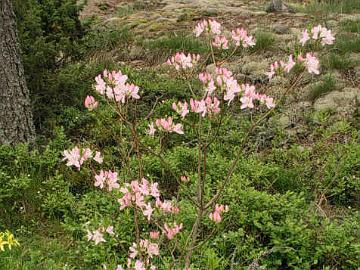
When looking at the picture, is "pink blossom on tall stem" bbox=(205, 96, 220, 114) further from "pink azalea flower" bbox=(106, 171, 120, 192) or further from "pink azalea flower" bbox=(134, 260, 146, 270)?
"pink azalea flower" bbox=(134, 260, 146, 270)

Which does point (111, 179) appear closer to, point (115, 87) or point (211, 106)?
point (115, 87)

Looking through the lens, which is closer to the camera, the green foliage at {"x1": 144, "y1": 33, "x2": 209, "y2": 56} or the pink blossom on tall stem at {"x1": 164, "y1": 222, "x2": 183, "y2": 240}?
the pink blossom on tall stem at {"x1": 164, "y1": 222, "x2": 183, "y2": 240}

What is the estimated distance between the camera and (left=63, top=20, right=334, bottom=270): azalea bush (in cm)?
279

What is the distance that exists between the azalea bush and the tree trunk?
2.49ft

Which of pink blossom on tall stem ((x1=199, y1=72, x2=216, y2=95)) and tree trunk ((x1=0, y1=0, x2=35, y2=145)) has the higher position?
pink blossom on tall stem ((x1=199, y1=72, x2=216, y2=95))

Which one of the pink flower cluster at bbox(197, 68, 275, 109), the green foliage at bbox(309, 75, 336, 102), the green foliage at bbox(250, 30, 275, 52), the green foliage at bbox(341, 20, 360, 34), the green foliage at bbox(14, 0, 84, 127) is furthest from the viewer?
the green foliage at bbox(341, 20, 360, 34)

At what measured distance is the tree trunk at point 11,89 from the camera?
5.50m

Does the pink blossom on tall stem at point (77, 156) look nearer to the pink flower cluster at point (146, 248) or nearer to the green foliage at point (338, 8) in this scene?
the pink flower cluster at point (146, 248)

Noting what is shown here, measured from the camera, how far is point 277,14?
973 cm

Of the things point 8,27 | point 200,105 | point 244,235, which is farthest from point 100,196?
point 200,105

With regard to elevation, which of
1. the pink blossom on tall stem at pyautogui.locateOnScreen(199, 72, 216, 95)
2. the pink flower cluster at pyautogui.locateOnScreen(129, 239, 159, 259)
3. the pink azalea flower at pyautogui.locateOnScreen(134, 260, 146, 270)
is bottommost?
the pink azalea flower at pyautogui.locateOnScreen(134, 260, 146, 270)

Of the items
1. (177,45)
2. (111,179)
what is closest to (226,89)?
(111,179)

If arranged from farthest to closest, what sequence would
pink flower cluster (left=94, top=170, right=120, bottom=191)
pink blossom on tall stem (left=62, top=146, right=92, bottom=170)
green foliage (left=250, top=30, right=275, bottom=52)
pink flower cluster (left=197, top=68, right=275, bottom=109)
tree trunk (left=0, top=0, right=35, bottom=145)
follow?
1. green foliage (left=250, top=30, right=275, bottom=52)
2. tree trunk (left=0, top=0, right=35, bottom=145)
3. pink flower cluster (left=94, top=170, right=120, bottom=191)
4. pink blossom on tall stem (left=62, top=146, right=92, bottom=170)
5. pink flower cluster (left=197, top=68, right=275, bottom=109)

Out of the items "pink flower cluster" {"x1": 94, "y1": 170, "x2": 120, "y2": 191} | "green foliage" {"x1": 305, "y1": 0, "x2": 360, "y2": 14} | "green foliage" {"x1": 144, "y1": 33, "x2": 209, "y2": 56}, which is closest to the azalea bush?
"pink flower cluster" {"x1": 94, "y1": 170, "x2": 120, "y2": 191}
